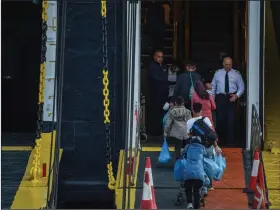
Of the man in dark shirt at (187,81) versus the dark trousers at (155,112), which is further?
the dark trousers at (155,112)

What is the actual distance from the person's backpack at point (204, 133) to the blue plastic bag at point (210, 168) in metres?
0.22

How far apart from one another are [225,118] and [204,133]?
3.85 meters

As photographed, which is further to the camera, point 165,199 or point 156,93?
point 156,93

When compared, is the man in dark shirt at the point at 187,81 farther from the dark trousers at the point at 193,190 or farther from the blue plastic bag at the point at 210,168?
the dark trousers at the point at 193,190

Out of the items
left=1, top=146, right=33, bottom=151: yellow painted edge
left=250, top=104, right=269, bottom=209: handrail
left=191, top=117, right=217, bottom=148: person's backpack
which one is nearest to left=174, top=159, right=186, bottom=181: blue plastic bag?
left=191, top=117, right=217, bottom=148: person's backpack

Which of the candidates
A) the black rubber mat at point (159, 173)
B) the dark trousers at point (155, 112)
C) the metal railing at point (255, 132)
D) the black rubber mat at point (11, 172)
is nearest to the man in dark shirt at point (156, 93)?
the dark trousers at point (155, 112)

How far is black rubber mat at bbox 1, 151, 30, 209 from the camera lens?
10.6 metres

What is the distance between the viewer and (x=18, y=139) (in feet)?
44.6

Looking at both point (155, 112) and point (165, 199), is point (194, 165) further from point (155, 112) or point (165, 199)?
point (155, 112)

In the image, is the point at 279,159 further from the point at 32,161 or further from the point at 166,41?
the point at 166,41

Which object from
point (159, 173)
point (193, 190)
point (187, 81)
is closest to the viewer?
point (193, 190)

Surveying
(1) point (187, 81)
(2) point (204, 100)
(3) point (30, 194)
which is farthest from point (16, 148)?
(2) point (204, 100)

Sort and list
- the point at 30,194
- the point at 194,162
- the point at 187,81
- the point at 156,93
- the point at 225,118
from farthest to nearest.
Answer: the point at 156,93 < the point at 225,118 < the point at 187,81 < the point at 30,194 < the point at 194,162

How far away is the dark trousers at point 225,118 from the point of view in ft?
41.8
